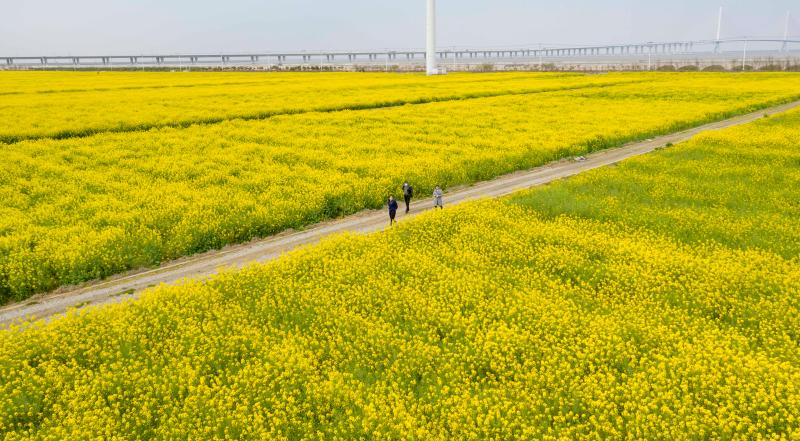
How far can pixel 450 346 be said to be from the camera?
32.0ft

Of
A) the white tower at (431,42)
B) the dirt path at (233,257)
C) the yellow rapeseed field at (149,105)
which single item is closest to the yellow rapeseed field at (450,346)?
the dirt path at (233,257)

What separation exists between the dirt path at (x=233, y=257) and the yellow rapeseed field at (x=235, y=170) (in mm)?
470

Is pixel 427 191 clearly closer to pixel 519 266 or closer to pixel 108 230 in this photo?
pixel 519 266

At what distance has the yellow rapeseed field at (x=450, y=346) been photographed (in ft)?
25.7

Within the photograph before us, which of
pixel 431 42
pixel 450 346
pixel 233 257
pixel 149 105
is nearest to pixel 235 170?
pixel 233 257

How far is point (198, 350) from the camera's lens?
381 inches

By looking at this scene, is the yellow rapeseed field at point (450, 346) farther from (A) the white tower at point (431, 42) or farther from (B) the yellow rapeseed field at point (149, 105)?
(A) the white tower at point (431, 42)

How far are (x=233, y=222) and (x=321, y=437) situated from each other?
10546 millimetres

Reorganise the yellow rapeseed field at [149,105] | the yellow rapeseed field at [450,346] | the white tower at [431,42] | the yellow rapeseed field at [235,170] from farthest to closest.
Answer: the white tower at [431,42], the yellow rapeseed field at [149,105], the yellow rapeseed field at [235,170], the yellow rapeseed field at [450,346]

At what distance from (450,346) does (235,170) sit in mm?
16526

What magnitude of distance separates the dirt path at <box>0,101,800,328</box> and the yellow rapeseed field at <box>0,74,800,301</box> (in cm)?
47

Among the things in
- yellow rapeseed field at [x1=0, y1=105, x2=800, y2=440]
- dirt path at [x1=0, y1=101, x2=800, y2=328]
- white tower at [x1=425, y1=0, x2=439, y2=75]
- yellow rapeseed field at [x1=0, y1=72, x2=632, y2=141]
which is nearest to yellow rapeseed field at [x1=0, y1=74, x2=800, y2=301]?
dirt path at [x1=0, y1=101, x2=800, y2=328]

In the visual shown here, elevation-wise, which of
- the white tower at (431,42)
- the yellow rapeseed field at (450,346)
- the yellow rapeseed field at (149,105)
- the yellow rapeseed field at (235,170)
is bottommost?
the yellow rapeseed field at (450,346)

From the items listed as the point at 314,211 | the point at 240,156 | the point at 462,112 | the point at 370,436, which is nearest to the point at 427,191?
the point at 314,211
